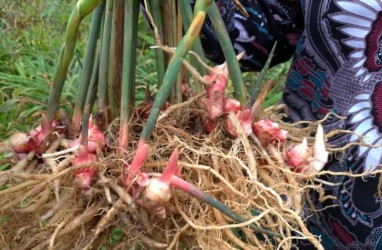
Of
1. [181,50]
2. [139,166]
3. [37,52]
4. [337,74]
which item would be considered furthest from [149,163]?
[37,52]

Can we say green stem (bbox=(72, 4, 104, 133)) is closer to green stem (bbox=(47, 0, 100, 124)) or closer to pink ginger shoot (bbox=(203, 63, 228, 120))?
green stem (bbox=(47, 0, 100, 124))

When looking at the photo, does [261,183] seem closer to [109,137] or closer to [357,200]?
[109,137]

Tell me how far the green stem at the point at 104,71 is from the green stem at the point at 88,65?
2cm

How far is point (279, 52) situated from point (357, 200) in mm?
326

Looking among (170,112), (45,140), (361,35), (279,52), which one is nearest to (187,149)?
(170,112)

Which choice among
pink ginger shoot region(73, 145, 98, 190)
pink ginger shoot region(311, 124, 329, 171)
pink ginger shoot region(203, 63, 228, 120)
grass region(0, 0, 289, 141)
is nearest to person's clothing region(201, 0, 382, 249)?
pink ginger shoot region(311, 124, 329, 171)

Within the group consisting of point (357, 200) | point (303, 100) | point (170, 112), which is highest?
point (170, 112)

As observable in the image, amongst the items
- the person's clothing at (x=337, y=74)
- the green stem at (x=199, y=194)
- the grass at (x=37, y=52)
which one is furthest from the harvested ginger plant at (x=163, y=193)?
the grass at (x=37, y=52)

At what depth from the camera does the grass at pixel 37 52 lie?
2113mm

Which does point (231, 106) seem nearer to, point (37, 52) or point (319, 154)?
point (319, 154)

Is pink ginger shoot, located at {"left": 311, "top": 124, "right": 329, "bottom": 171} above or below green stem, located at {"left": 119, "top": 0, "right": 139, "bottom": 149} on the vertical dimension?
below

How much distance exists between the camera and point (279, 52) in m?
1.19

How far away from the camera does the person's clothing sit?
3.18 feet

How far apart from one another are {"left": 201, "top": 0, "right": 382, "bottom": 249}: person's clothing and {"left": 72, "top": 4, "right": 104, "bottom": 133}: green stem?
0.34 meters
